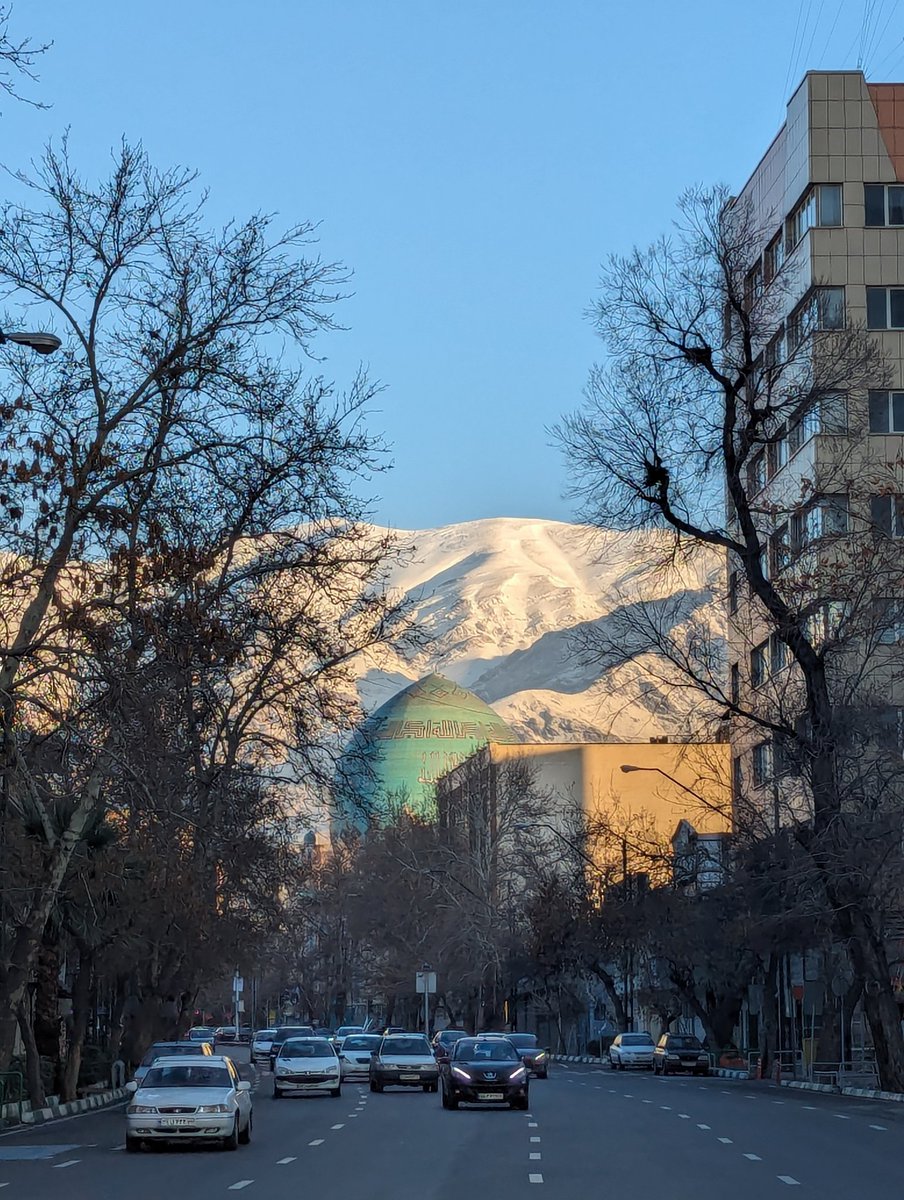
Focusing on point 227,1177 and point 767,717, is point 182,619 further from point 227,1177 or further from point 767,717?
point 767,717

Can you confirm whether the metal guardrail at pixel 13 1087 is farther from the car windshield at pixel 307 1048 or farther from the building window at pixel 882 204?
the building window at pixel 882 204

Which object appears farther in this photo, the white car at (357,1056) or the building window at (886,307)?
the building window at (886,307)

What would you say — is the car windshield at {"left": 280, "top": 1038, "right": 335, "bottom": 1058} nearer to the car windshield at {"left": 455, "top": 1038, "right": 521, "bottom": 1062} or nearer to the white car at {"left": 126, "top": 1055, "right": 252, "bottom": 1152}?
the car windshield at {"left": 455, "top": 1038, "right": 521, "bottom": 1062}

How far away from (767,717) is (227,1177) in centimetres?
2194

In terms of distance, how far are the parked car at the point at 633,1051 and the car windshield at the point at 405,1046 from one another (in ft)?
63.9

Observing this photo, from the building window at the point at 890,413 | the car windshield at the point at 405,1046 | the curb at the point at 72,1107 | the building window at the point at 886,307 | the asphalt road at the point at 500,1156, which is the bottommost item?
the curb at the point at 72,1107

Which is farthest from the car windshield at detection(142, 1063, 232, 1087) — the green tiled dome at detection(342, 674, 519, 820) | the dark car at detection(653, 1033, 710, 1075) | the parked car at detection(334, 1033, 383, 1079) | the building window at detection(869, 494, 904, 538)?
the green tiled dome at detection(342, 674, 519, 820)

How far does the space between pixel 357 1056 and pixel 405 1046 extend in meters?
12.3

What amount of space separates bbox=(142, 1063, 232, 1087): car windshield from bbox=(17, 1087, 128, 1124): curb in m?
8.61

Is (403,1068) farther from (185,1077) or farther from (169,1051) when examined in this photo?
(185,1077)

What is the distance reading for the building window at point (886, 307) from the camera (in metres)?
65.8

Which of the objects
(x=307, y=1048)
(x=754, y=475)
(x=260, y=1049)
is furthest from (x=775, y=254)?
(x=260, y=1049)

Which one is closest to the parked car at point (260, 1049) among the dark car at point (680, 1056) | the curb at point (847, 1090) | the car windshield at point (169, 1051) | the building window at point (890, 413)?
the dark car at point (680, 1056)

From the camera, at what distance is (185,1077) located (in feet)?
83.5
